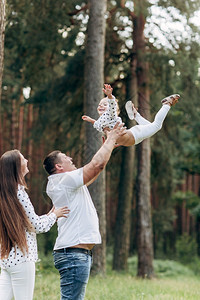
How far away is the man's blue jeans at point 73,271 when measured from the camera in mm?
3908

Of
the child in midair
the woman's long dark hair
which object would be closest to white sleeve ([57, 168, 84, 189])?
the woman's long dark hair

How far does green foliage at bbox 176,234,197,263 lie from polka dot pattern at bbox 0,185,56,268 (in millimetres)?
23914

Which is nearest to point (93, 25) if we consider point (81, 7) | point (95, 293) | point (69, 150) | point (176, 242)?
point (81, 7)

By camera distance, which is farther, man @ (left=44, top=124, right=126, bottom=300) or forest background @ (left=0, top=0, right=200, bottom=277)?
forest background @ (left=0, top=0, right=200, bottom=277)

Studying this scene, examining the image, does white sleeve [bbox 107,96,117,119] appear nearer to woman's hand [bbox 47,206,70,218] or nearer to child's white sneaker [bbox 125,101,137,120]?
child's white sneaker [bbox 125,101,137,120]

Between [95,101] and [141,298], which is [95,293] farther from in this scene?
[95,101]

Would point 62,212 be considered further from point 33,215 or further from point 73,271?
point 73,271

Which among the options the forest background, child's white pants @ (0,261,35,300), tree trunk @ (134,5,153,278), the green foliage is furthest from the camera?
the green foliage

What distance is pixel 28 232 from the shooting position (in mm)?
3986

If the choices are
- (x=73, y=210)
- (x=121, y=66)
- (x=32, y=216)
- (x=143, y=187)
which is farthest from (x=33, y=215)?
(x=121, y=66)

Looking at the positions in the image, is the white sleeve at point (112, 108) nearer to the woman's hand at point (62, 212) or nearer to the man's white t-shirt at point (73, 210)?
the man's white t-shirt at point (73, 210)

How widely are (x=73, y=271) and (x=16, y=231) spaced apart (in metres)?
0.58

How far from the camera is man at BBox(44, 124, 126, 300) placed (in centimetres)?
392

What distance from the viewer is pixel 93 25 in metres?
10.9
